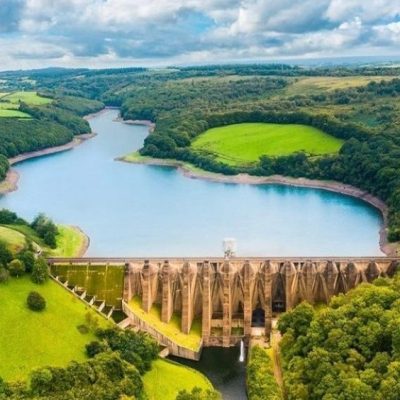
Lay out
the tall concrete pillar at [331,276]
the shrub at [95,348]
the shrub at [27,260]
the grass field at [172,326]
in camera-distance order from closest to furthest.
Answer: the shrub at [95,348] → the grass field at [172,326] → the shrub at [27,260] → the tall concrete pillar at [331,276]

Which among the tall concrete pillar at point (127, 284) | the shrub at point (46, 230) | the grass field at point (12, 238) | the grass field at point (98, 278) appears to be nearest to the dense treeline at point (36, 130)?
the shrub at point (46, 230)

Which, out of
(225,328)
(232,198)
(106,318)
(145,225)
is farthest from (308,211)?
(106,318)

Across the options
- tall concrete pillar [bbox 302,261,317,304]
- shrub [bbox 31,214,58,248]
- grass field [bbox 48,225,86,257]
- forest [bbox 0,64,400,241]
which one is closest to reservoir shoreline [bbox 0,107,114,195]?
forest [bbox 0,64,400,241]

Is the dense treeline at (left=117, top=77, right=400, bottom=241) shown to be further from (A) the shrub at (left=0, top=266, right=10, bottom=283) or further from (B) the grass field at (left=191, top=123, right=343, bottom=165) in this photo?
(A) the shrub at (left=0, top=266, right=10, bottom=283)

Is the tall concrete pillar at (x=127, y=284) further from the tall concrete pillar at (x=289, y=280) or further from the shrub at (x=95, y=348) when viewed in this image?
the tall concrete pillar at (x=289, y=280)

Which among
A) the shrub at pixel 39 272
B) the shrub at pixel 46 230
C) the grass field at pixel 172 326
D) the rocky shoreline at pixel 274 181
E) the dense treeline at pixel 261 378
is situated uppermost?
the shrub at pixel 39 272

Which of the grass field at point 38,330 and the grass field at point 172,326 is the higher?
the grass field at point 38,330
